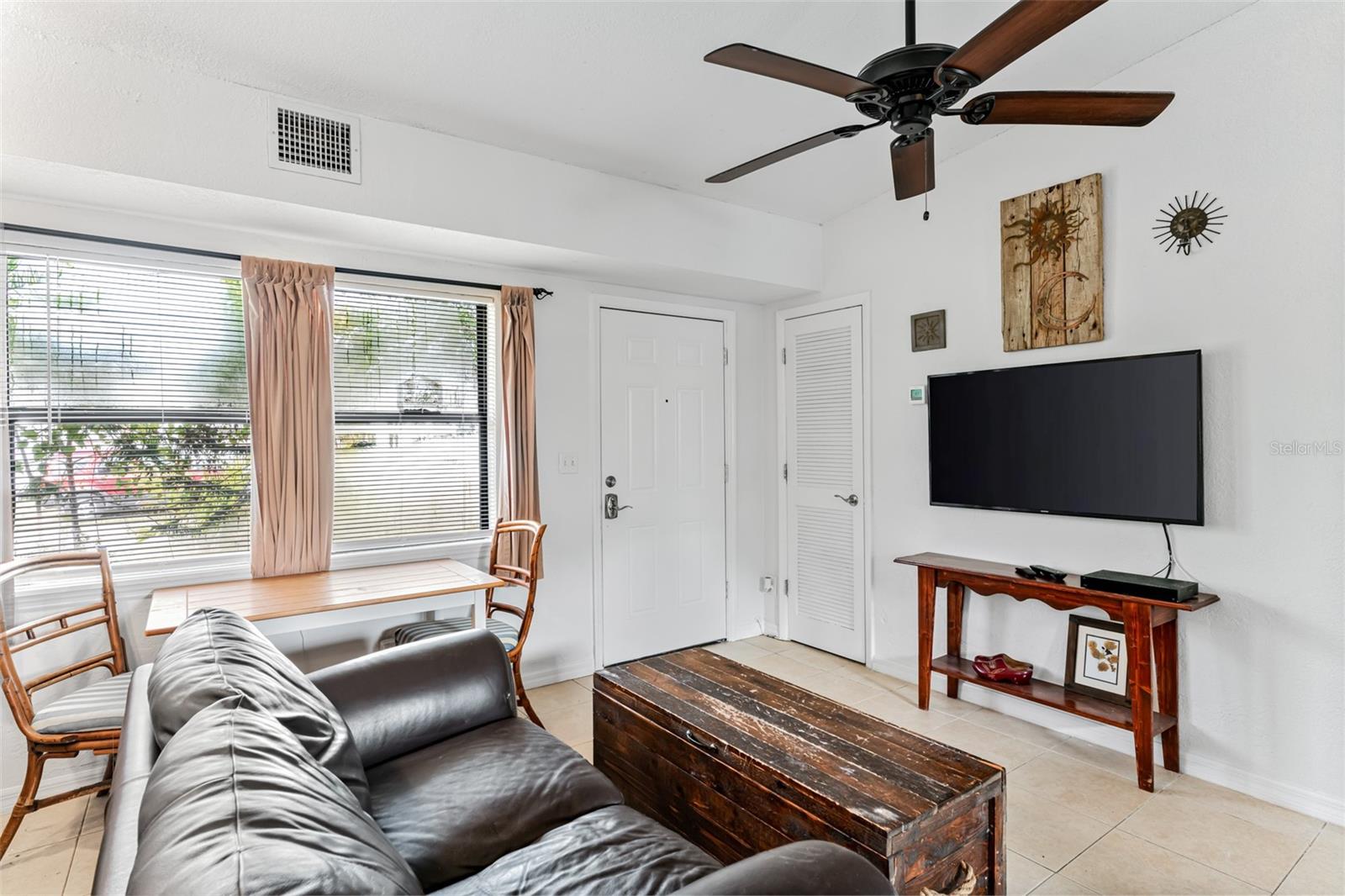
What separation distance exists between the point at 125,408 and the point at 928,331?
3723 mm

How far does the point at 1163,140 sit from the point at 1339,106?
0.53 m

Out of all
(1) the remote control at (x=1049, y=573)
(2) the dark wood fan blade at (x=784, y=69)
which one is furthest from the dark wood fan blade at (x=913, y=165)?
(1) the remote control at (x=1049, y=573)

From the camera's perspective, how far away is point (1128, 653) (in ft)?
8.63

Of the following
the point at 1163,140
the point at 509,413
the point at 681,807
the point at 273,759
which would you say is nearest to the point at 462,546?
the point at 509,413

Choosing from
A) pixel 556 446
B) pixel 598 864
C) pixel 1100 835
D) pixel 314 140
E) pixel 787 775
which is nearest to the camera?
pixel 598 864

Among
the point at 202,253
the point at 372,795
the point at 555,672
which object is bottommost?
the point at 555,672

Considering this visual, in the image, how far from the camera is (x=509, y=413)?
3.52 meters

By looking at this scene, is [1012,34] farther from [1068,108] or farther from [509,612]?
[509,612]

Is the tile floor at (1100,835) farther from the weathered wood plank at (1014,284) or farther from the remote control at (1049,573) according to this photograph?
the weathered wood plank at (1014,284)

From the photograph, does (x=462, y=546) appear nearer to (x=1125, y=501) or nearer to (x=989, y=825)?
(x=989, y=825)

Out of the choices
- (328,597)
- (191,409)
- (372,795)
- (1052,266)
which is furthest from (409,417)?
(1052,266)

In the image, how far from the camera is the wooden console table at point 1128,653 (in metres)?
2.57

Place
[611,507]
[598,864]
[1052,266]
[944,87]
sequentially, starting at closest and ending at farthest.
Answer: [598,864]
[944,87]
[1052,266]
[611,507]

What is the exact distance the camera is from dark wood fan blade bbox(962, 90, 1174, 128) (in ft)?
6.06
